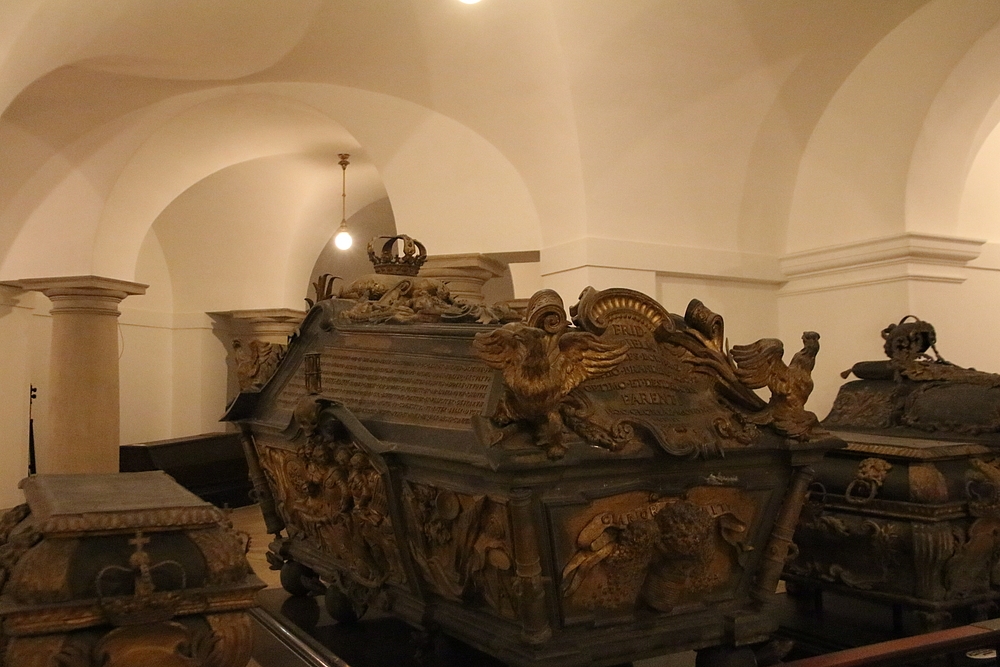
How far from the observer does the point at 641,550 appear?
9.32 feet

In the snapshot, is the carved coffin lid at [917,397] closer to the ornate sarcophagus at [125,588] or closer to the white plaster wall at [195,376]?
the ornate sarcophagus at [125,588]

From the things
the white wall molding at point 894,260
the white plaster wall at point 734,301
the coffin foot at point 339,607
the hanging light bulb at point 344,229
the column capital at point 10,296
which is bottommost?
the coffin foot at point 339,607

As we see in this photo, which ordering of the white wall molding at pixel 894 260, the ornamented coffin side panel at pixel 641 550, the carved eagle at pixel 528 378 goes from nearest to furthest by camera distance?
the carved eagle at pixel 528 378 → the ornamented coffin side panel at pixel 641 550 → the white wall molding at pixel 894 260

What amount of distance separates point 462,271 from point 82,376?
10.9 feet

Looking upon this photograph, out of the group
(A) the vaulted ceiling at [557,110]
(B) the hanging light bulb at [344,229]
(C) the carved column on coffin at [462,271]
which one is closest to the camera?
(A) the vaulted ceiling at [557,110]

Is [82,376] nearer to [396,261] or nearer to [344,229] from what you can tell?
[344,229]

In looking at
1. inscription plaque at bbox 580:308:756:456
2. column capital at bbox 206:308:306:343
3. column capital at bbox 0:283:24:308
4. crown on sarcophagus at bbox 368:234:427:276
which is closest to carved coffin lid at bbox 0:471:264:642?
inscription plaque at bbox 580:308:756:456

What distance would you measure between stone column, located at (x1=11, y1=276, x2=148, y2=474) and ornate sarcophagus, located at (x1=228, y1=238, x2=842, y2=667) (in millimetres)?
4506

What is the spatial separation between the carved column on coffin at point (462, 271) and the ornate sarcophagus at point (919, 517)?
323 centimetres

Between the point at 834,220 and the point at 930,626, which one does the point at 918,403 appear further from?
the point at 834,220

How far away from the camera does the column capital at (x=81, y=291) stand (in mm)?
7426

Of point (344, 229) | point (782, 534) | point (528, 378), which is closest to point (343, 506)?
point (528, 378)

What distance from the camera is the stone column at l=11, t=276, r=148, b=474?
290 inches

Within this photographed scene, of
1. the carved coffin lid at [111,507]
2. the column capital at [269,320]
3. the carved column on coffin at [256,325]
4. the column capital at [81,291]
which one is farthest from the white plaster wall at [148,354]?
the carved coffin lid at [111,507]
